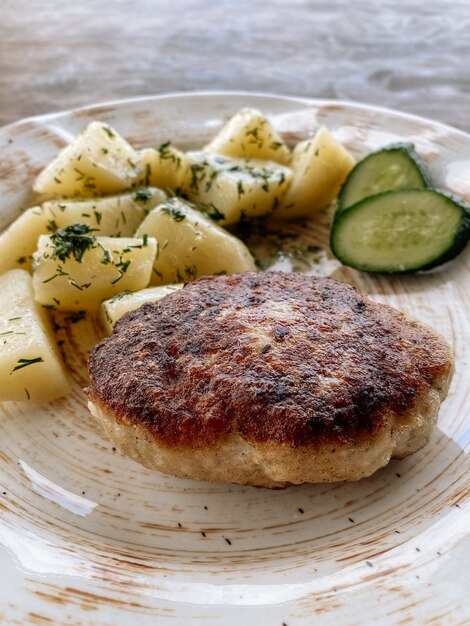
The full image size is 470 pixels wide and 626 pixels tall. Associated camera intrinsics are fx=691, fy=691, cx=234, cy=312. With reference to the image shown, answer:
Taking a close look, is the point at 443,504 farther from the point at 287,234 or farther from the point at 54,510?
the point at 287,234

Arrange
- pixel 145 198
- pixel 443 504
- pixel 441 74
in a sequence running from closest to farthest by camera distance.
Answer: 1. pixel 443 504
2. pixel 145 198
3. pixel 441 74

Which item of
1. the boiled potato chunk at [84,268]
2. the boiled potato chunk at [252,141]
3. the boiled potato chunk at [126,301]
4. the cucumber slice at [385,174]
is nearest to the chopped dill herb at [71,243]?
the boiled potato chunk at [84,268]

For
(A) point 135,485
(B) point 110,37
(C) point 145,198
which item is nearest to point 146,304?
(A) point 135,485

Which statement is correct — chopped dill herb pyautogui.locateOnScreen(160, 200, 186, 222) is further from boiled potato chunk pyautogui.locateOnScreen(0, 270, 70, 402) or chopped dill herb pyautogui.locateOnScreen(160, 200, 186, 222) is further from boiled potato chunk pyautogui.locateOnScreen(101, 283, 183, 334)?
boiled potato chunk pyautogui.locateOnScreen(0, 270, 70, 402)

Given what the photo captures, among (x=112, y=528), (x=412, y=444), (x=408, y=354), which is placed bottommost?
(x=112, y=528)

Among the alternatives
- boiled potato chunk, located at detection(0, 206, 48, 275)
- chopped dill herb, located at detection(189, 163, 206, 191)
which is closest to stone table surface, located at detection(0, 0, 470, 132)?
boiled potato chunk, located at detection(0, 206, 48, 275)

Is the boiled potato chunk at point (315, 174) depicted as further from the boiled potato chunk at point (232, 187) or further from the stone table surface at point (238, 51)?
the stone table surface at point (238, 51)

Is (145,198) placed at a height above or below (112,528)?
above
